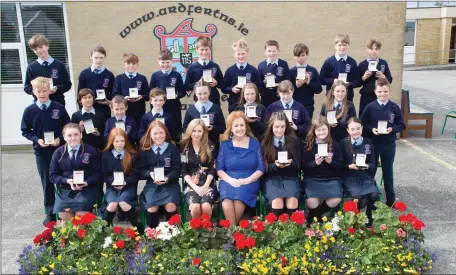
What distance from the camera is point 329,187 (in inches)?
209

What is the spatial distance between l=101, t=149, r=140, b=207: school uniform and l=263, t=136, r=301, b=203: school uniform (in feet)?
5.13

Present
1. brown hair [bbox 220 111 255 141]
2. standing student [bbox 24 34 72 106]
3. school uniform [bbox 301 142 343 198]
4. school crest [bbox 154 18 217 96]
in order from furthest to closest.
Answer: school crest [bbox 154 18 217 96] → standing student [bbox 24 34 72 106] → brown hair [bbox 220 111 255 141] → school uniform [bbox 301 142 343 198]

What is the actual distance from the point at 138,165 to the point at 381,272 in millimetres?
2975

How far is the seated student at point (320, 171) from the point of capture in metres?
5.25

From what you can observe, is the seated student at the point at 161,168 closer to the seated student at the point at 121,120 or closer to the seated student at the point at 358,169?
the seated student at the point at 121,120

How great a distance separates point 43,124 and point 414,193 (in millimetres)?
5334

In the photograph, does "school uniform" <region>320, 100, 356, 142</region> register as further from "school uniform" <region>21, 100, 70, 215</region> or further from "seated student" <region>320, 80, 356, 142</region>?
"school uniform" <region>21, 100, 70, 215</region>

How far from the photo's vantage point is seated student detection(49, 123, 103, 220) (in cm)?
517

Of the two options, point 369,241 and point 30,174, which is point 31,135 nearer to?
point 30,174

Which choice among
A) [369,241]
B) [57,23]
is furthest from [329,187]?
[57,23]

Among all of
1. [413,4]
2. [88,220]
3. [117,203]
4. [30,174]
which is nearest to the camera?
[88,220]

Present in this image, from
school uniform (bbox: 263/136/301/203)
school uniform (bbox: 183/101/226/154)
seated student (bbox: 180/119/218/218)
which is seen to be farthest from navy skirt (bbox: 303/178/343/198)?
school uniform (bbox: 183/101/226/154)

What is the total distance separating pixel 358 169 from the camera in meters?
5.38

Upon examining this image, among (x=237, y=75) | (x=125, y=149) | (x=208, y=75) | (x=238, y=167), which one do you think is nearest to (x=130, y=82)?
(x=208, y=75)
